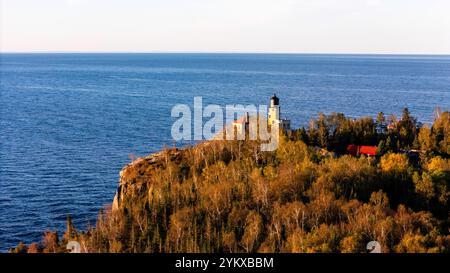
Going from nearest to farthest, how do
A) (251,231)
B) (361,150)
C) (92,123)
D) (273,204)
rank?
(251,231) < (273,204) < (361,150) < (92,123)

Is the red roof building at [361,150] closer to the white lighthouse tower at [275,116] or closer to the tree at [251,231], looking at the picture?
the white lighthouse tower at [275,116]

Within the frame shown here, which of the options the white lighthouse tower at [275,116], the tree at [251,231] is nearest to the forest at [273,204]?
the tree at [251,231]

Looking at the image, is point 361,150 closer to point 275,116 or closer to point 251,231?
point 275,116

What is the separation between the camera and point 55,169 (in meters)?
77.0

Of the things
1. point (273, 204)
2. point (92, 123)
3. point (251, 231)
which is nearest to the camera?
point (251, 231)

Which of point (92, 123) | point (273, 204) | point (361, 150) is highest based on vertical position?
point (361, 150)

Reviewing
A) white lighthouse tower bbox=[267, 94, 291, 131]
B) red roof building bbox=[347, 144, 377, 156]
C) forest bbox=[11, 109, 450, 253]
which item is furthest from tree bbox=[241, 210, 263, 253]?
white lighthouse tower bbox=[267, 94, 291, 131]

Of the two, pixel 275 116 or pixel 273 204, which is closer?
pixel 273 204

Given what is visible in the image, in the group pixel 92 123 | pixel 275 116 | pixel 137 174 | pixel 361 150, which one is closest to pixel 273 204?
pixel 137 174

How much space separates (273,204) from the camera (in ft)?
153

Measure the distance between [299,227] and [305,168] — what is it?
1289 cm

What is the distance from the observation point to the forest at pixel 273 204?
40625 mm
